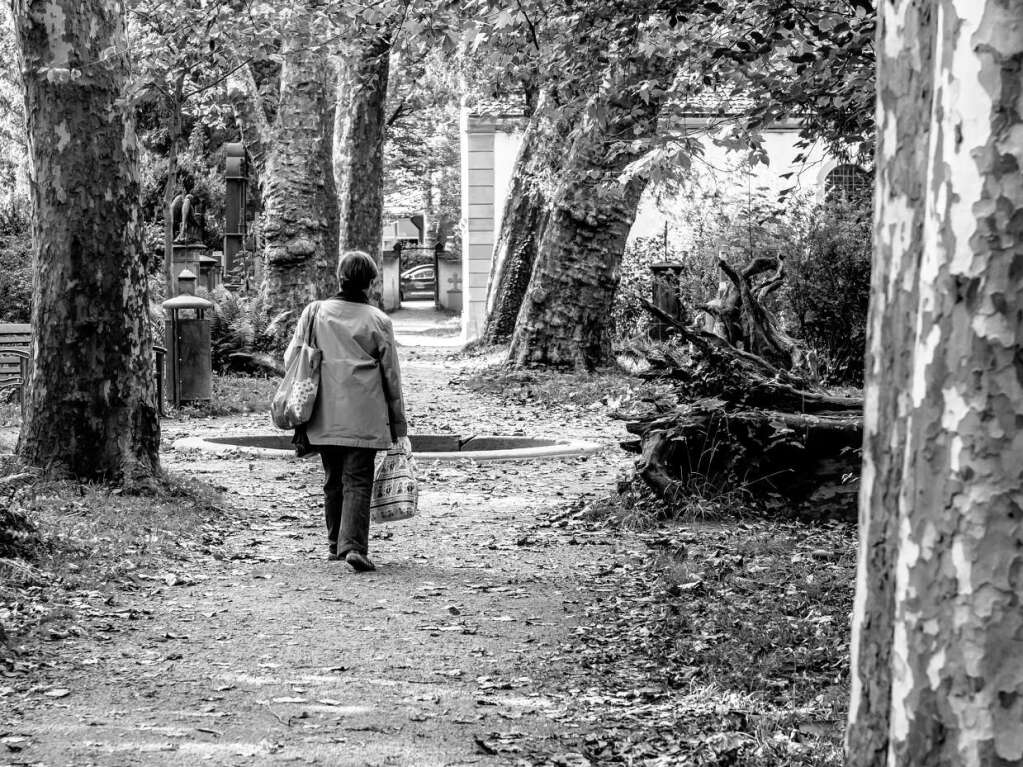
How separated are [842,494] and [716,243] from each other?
11446 mm

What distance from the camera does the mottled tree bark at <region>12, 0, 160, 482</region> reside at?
8.43 m

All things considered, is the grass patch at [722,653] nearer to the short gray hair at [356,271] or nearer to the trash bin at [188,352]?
the short gray hair at [356,271]

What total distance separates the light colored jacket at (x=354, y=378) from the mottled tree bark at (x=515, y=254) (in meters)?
16.6

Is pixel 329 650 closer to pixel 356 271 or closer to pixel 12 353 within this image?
pixel 356 271

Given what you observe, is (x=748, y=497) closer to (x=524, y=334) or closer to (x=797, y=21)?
(x=797, y=21)

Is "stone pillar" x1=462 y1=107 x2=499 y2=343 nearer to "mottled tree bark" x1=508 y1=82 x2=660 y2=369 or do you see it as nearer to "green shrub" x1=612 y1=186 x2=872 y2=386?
"mottled tree bark" x1=508 y1=82 x2=660 y2=369

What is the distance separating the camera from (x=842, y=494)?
8438 mm

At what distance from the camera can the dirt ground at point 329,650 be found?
13.9 feet

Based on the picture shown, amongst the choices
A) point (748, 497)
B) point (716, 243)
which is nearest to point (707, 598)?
point (748, 497)

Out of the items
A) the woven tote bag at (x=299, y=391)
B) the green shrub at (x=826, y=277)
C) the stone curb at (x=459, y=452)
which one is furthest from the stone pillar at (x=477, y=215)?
the woven tote bag at (x=299, y=391)

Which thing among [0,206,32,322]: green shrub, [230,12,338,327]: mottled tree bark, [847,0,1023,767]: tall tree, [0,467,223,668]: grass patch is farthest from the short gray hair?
[230,12,338,327]: mottled tree bark

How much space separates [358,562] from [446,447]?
546 centimetres

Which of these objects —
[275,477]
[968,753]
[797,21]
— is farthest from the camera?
[275,477]

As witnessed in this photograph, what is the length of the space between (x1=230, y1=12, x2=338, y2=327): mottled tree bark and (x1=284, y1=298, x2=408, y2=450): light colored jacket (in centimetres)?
1316
